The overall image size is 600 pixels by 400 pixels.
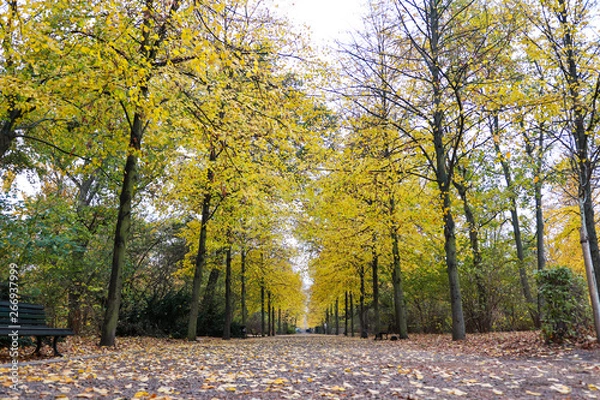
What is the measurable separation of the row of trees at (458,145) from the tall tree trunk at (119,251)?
17.0 ft

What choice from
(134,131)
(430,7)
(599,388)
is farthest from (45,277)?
(430,7)

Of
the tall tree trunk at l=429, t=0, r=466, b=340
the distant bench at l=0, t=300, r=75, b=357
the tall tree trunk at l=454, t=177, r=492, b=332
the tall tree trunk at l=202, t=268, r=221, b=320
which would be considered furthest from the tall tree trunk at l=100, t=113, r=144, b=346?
the tall tree trunk at l=202, t=268, r=221, b=320

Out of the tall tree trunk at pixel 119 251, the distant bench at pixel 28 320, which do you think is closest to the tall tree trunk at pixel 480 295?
the tall tree trunk at pixel 119 251

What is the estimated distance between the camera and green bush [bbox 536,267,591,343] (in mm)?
A: 6656

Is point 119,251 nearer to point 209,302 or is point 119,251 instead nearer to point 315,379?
point 315,379

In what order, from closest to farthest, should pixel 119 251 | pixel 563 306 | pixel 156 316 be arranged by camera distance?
1. pixel 563 306
2. pixel 119 251
3. pixel 156 316

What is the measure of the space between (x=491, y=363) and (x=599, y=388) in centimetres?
209

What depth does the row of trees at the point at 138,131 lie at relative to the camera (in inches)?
234

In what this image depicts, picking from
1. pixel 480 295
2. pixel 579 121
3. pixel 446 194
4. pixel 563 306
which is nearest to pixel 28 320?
pixel 563 306

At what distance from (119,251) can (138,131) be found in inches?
107

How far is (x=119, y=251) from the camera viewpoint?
807cm

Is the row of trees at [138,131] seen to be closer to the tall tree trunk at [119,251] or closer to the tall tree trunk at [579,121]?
the tall tree trunk at [119,251]

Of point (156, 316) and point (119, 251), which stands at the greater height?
point (119, 251)

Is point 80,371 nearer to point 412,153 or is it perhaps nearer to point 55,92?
point 55,92
